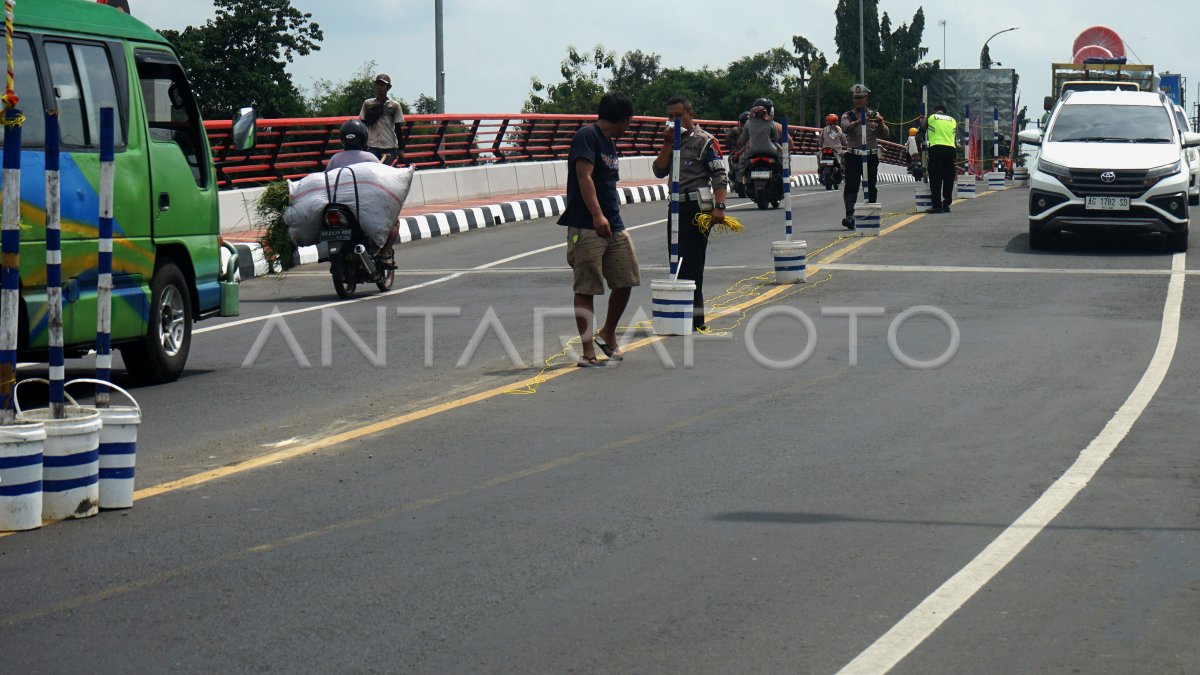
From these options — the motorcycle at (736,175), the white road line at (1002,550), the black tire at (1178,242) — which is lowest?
the white road line at (1002,550)

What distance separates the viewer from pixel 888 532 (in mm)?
6441

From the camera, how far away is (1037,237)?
19469mm

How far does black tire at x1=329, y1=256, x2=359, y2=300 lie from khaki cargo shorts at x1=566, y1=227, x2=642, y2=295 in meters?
4.93

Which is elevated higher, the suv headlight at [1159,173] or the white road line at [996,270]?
the suv headlight at [1159,173]

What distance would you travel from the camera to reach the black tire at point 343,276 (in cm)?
1558

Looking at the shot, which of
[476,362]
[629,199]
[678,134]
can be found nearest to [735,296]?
[678,134]

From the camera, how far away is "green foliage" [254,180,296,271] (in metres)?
16.0

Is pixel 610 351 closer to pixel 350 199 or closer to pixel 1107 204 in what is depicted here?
pixel 350 199

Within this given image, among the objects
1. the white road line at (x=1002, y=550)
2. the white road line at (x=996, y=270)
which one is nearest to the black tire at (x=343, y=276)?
the white road line at (x=996, y=270)

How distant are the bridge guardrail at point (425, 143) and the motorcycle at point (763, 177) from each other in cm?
581

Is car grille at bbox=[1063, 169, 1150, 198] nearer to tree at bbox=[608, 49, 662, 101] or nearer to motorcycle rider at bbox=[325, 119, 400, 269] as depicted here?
motorcycle rider at bbox=[325, 119, 400, 269]

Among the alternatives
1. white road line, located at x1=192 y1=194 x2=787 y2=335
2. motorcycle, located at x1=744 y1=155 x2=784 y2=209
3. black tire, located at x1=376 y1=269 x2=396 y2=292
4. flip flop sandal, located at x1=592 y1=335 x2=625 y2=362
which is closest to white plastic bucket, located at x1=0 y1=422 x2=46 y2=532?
flip flop sandal, located at x1=592 y1=335 x2=625 y2=362

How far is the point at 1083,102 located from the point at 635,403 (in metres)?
13.4

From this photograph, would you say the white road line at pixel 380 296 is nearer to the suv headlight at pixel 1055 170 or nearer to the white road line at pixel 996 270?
the white road line at pixel 996 270
